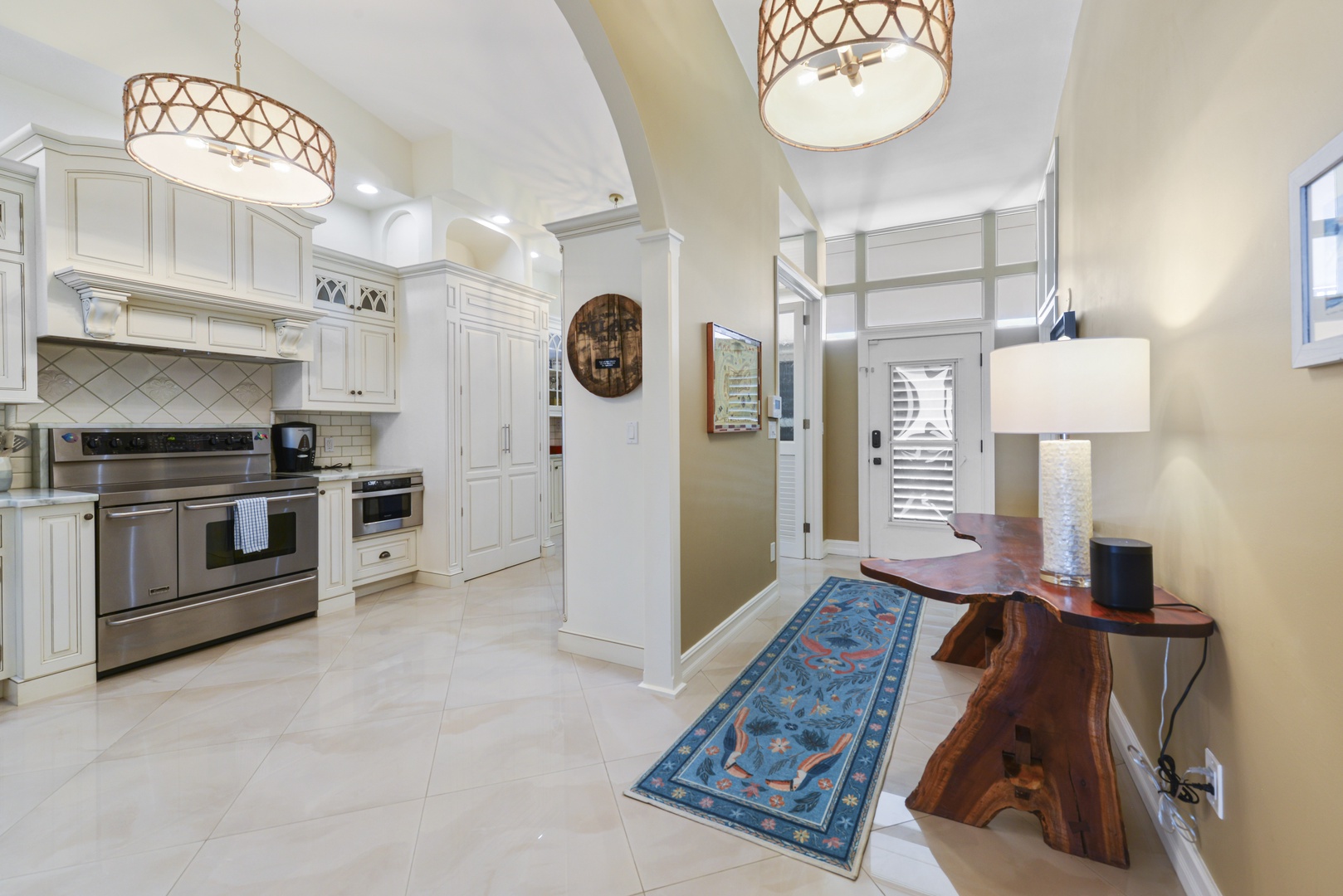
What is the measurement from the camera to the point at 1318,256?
0.85 meters

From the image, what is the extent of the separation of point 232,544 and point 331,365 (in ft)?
4.41

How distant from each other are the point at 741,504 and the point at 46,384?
140 inches

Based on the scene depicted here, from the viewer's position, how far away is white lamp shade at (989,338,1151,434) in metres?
1.41

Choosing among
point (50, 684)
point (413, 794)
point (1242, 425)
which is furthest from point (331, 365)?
point (1242, 425)

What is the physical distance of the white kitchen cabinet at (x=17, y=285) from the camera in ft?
8.24

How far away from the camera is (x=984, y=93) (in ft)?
10.6

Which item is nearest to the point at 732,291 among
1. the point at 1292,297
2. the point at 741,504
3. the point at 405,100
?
the point at 741,504

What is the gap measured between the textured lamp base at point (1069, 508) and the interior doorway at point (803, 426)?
3200 mm

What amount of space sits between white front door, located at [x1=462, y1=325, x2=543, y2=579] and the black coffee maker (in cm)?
96

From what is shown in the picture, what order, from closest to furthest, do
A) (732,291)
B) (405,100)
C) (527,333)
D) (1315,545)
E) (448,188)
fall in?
(1315,545)
(732,291)
(405,100)
(448,188)
(527,333)

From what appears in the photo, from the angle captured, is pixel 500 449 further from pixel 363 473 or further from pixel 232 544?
pixel 232 544

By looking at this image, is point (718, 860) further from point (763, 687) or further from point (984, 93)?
point (984, 93)

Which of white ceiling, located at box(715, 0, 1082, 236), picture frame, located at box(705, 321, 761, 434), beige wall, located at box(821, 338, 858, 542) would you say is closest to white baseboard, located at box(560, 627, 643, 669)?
picture frame, located at box(705, 321, 761, 434)

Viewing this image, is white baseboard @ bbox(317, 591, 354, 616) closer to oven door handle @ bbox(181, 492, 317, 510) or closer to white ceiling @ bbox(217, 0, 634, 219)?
oven door handle @ bbox(181, 492, 317, 510)
